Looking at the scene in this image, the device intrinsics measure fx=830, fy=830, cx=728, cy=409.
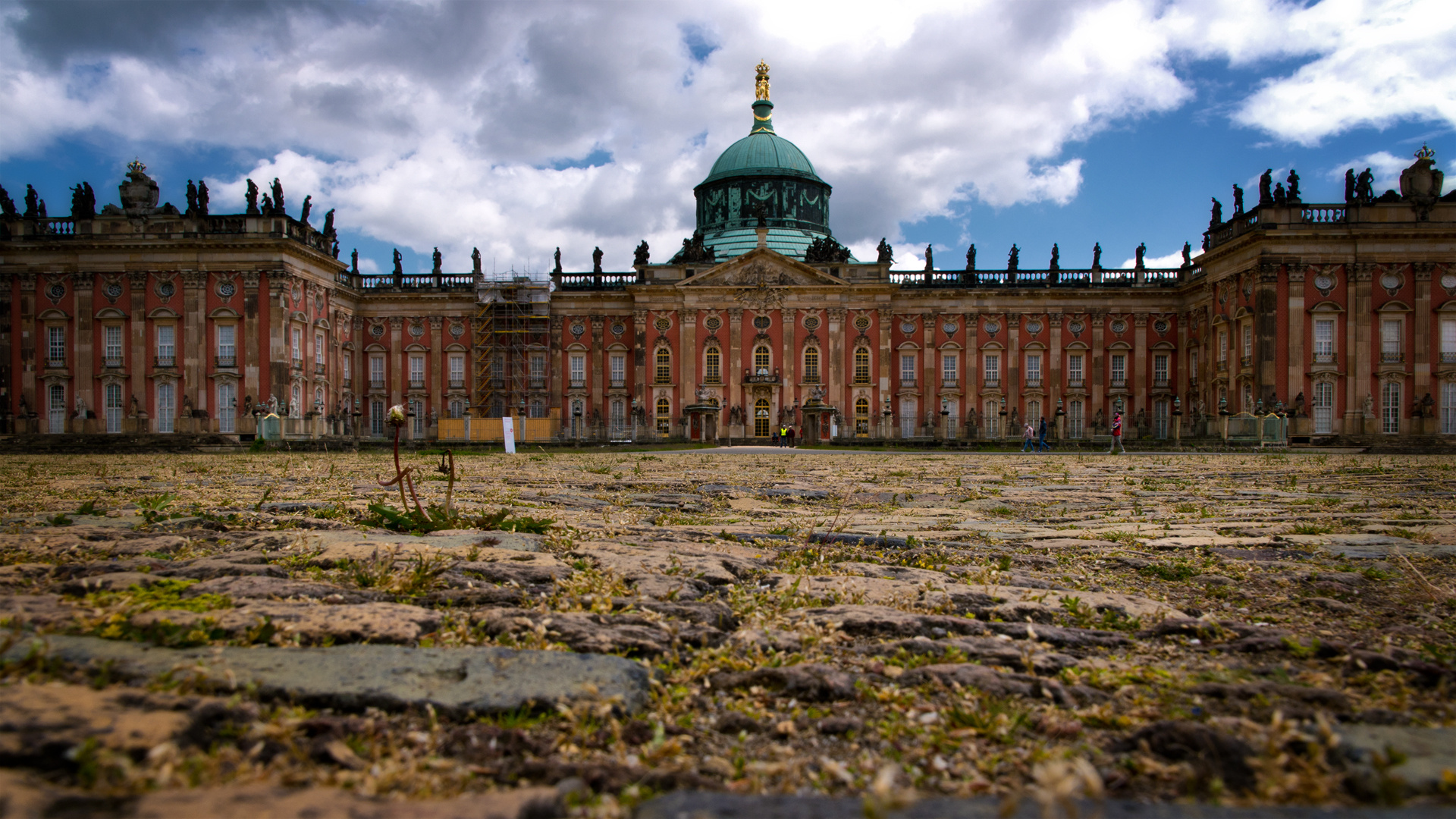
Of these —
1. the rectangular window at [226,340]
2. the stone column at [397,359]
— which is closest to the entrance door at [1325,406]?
the stone column at [397,359]

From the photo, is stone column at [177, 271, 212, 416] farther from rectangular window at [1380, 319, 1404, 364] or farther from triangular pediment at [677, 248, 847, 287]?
rectangular window at [1380, 319, 1404, 364]

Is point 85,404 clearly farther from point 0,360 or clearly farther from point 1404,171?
point 1404,171

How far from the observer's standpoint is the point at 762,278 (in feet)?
147

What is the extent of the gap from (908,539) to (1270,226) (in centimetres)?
3785

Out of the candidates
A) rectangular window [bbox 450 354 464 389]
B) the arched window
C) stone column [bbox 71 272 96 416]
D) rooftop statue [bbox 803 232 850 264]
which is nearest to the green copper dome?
rooftop statue [bbox 803 232 850 264]

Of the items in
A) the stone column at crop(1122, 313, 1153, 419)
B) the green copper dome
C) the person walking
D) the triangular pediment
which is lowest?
the person walking

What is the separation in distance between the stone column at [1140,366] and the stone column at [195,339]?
46.3 m

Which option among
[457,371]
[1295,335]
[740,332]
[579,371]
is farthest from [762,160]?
[1295,335]

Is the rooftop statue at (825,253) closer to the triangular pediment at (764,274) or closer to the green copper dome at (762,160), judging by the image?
the triangular pediment at (764,274)

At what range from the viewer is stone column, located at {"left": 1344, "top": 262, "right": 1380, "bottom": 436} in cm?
3503

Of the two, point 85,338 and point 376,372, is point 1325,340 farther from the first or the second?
point 85,338

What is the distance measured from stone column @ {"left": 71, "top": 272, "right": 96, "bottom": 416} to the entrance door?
53198mm

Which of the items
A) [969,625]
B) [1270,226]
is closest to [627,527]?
[969,625]

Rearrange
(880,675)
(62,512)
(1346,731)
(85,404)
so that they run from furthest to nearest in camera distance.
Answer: (85,404) → (62,512) → (880,675) → (1346,731)
